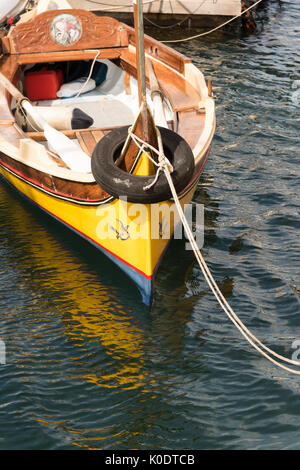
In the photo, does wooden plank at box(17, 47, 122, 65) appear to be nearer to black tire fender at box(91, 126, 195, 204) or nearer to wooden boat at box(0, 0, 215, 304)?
wooden boat at box(0, 0, 215, 304)

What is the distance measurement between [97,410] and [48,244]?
153 inches

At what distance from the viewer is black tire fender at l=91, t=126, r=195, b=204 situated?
288 inches

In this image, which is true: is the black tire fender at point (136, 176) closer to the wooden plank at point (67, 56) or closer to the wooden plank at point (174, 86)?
the wooden plank at point (174, 86)

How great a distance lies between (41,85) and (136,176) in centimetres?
683

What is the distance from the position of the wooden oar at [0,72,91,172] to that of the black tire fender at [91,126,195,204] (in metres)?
1.40

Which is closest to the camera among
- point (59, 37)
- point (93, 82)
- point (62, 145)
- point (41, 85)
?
point (62, 145)

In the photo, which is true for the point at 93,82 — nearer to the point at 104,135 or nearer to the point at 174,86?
the point at 174,86

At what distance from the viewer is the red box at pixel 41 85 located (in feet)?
43.3

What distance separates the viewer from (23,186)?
10422mm

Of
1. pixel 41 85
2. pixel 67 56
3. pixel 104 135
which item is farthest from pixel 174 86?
pixel 41 85

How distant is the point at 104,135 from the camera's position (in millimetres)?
9938

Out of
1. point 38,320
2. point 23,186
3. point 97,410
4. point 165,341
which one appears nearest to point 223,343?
point 165,341

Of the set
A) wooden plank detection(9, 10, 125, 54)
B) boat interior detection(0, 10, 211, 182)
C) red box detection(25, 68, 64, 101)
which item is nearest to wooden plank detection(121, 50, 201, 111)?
boat interior detection(0, 10, 211, 182)
